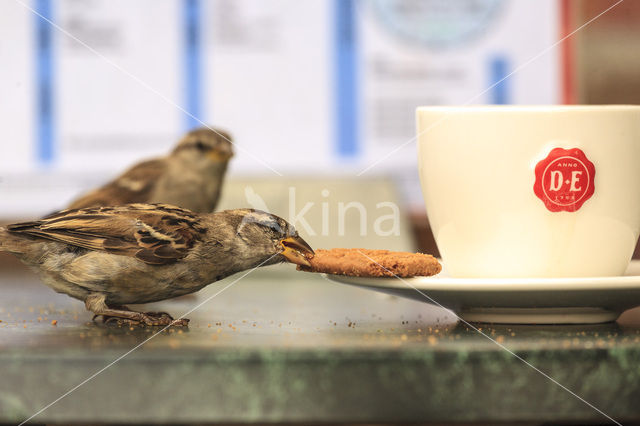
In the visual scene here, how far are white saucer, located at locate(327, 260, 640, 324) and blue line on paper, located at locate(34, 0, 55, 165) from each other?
2407mm

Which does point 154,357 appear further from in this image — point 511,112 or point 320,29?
point 320,29

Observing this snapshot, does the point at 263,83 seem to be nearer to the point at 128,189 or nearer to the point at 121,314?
the point at 128,189

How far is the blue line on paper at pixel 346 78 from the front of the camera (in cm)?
280

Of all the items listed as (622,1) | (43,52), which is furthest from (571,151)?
(43,52)

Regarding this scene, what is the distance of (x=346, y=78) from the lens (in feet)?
9.21

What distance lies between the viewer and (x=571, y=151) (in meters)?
0.63

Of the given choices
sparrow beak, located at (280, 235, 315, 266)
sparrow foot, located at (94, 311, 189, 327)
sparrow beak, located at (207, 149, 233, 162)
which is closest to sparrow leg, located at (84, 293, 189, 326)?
sparrow foot, located at (94, 311, 189, 327)

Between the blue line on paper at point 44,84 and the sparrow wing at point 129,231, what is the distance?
2277mm

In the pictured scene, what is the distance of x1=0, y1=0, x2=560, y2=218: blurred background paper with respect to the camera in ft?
9.14

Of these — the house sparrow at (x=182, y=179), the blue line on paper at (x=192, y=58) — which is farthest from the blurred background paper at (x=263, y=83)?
the house sparrow at (x=182, y=179)

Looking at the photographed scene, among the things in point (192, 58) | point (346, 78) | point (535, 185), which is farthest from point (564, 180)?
point (192, 58)

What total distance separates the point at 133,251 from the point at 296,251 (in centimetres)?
14

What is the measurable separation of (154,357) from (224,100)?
8.21 feet

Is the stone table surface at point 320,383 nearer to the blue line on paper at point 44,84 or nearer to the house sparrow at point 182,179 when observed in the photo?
the house sparrow at point 182,179
